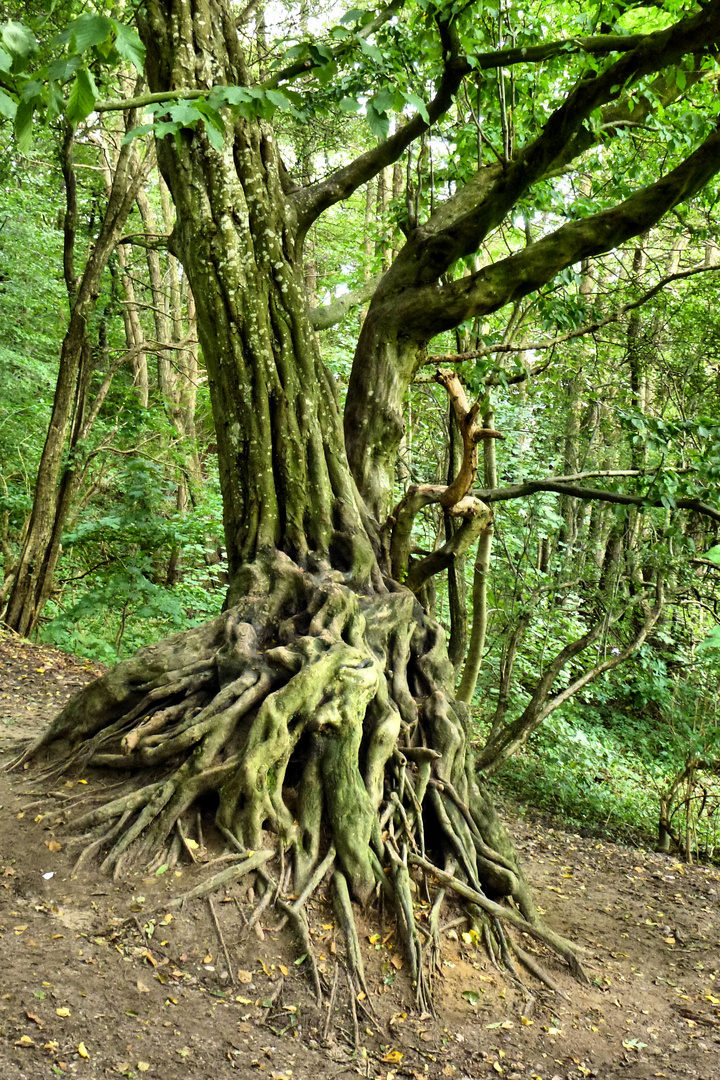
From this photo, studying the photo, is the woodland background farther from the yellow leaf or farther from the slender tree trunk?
the yellow leaf

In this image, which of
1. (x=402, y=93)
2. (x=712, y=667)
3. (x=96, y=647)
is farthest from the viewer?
(x=96, y=647)

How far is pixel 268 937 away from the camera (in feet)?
11.9

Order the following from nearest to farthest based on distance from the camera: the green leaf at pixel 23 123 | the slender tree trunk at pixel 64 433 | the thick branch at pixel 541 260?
the green leaf at pixel 23 123
the thick branch at pixel 541 260
the slender tree trunk at pixel 64 433

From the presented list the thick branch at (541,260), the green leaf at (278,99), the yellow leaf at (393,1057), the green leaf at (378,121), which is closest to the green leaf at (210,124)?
the green leaf at (278,99)

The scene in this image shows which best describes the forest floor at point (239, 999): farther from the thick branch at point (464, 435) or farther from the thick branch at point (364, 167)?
the thick branch at point (364, 167)

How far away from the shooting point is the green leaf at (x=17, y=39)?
1.91 metres

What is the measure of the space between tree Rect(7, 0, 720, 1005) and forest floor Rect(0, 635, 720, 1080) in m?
0.18

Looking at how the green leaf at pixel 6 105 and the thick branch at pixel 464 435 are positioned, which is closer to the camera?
the green leaf at pixel 6 105

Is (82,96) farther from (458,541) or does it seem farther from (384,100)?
(458,541)

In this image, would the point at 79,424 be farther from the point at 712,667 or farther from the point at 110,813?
the point at 712,667

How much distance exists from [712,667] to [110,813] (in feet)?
18.1

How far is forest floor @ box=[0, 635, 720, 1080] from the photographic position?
2.90 meters

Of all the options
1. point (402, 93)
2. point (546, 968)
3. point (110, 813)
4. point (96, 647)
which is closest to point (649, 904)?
point (546, 968)

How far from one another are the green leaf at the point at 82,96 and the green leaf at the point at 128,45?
0.38ft
